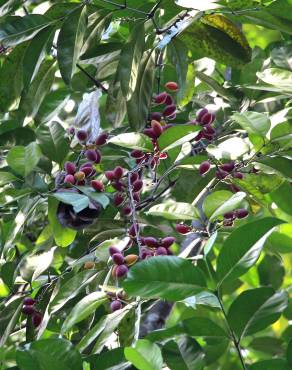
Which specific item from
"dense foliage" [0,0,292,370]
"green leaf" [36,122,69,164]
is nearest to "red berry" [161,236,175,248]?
"dense foliage" [0,0,292,370]

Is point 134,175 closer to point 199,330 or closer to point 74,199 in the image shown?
point 74,199

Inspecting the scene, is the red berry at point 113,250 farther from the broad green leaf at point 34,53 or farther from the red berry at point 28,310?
the broad green leaf at point 34,53

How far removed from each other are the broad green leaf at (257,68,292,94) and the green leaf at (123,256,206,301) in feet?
1.51

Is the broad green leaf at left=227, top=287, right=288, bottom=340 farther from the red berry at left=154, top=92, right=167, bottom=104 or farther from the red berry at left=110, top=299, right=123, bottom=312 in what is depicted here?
the red berry at left=154, top=92, right=167, bottom=104

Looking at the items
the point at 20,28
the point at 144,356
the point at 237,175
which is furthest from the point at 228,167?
the point at 144,356

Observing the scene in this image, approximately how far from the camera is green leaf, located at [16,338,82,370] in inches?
41.8

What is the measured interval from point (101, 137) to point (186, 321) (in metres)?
0.45

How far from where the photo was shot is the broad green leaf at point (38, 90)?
1.62m

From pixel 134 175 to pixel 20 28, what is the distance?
0.34 m

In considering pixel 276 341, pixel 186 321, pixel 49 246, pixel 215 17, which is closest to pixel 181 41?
pixel 215 17

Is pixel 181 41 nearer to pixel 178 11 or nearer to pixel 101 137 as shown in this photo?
pixel 178 11

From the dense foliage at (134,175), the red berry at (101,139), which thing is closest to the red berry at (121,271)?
the dense foliage at (134,175)

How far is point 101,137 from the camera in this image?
1.46m

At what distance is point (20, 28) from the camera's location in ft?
4.87
